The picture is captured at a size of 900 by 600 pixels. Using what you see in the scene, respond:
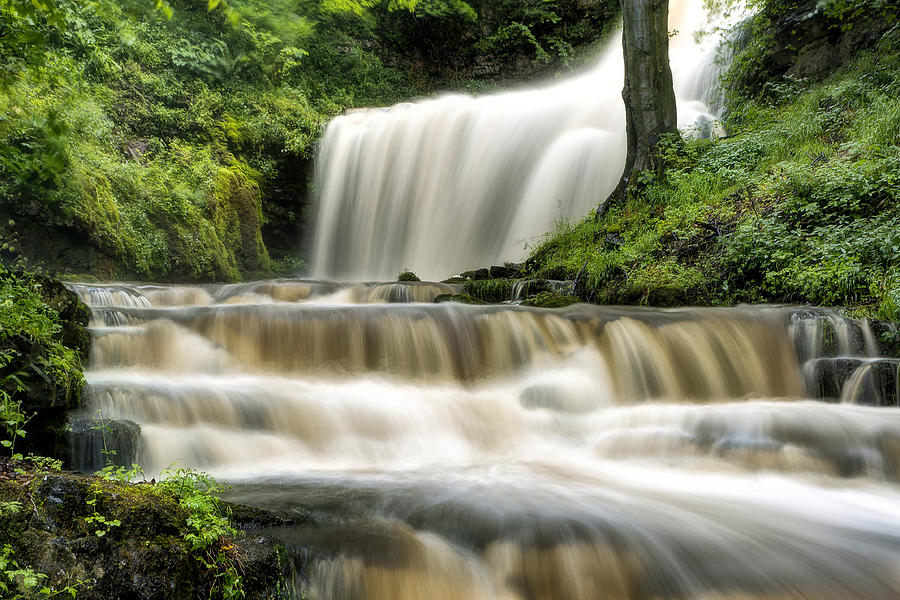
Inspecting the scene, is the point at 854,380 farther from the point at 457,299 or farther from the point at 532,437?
the point at 457,299

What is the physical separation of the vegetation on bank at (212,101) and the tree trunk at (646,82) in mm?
5997

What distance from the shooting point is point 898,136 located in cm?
709

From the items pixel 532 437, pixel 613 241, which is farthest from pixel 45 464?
pixel 613 241

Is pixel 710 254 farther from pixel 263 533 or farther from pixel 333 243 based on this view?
pixel 333 243

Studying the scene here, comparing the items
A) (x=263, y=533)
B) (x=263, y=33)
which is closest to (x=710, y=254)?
(x=263, y=533)

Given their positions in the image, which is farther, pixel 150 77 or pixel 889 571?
pixel 150 77

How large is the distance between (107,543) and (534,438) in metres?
3.39

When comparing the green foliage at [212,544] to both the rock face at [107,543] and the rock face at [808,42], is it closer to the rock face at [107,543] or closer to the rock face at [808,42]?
the rock face at [107,543]

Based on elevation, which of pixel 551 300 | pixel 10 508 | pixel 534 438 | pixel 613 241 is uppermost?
pixel 613 241

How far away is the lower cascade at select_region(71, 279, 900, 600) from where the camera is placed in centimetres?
264

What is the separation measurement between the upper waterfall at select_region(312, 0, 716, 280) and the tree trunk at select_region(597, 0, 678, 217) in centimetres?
169

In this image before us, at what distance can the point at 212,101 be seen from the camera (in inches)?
517

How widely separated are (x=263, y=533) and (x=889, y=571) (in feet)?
9.17

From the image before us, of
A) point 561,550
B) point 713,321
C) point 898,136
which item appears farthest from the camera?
point 898,136
